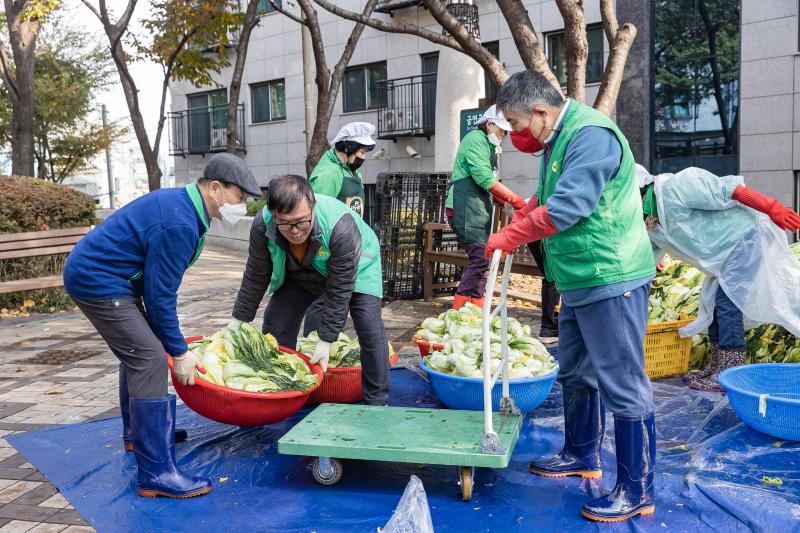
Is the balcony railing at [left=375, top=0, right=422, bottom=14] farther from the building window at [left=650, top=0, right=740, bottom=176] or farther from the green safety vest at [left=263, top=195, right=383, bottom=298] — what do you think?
the green safety vest at [left=263, top=195, right=383, bottom=298]

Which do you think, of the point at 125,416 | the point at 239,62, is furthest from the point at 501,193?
the point at 239,62

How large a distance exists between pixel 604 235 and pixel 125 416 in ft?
8.99

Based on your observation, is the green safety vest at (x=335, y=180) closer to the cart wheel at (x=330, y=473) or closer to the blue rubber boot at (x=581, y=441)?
→ the cart wheel at (x=330, y=473)

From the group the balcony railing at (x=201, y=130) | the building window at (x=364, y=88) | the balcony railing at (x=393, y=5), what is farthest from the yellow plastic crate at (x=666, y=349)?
the balcony railing at (x=201, y=130)

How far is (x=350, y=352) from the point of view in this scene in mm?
4980

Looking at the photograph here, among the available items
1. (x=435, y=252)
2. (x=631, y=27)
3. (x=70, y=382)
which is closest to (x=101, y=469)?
(x=70, y=382)

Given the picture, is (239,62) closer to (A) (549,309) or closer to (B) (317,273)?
(A) (549,309)

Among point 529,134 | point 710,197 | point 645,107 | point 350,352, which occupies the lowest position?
point 350,352

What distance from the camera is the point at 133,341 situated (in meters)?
3.58

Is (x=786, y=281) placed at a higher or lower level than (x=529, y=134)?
lower

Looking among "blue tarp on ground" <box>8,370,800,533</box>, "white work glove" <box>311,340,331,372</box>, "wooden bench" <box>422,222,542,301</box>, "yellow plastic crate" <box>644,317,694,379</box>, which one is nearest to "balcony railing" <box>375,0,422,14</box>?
"wooden bench" <box>422,222,542,301</box>

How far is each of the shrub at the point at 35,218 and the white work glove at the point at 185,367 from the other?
679 cm

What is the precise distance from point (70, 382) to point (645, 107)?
1113 cm

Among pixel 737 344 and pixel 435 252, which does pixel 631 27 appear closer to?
pixel 435 252
